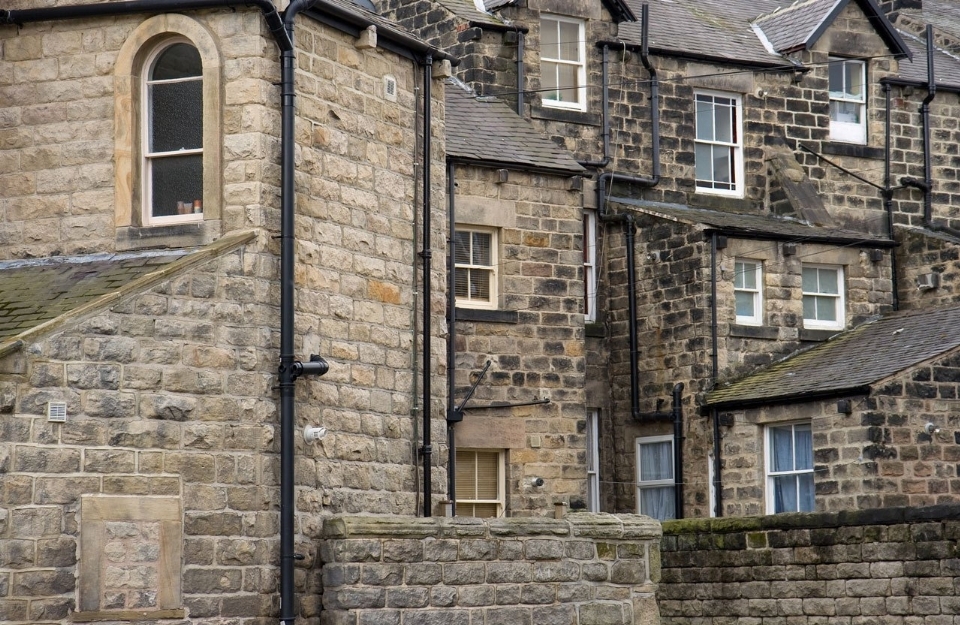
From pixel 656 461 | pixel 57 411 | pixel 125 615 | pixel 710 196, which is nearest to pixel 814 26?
pixel 710 196

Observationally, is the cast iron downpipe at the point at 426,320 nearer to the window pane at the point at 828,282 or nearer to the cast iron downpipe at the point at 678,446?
the cast iron downpipe at the point at 678,446

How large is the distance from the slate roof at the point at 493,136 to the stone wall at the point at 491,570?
7.85 metres

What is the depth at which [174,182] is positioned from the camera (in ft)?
53.2

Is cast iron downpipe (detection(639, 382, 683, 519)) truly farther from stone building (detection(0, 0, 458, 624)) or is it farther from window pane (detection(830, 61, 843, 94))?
stone building (detection(0, 0, 458, 624))

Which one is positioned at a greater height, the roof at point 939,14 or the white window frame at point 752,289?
the roof at point 939,14

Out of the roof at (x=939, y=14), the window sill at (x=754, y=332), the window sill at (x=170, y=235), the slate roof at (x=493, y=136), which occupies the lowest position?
the window sill at (x=754, y=332)

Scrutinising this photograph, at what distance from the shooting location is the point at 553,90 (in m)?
26.5

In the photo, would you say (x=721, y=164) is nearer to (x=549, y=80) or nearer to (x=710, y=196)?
(x=710, y=196)

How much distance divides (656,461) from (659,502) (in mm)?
619

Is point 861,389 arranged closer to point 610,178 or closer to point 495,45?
point 610,178

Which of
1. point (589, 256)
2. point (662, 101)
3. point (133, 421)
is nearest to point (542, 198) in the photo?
point (589, 256)

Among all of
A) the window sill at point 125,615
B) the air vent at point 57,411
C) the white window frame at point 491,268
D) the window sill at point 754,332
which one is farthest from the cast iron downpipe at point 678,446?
the air vent at point 57,411

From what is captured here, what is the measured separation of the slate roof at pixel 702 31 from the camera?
90.9ft

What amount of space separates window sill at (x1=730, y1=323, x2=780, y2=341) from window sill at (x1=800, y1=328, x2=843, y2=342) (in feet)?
1.62
